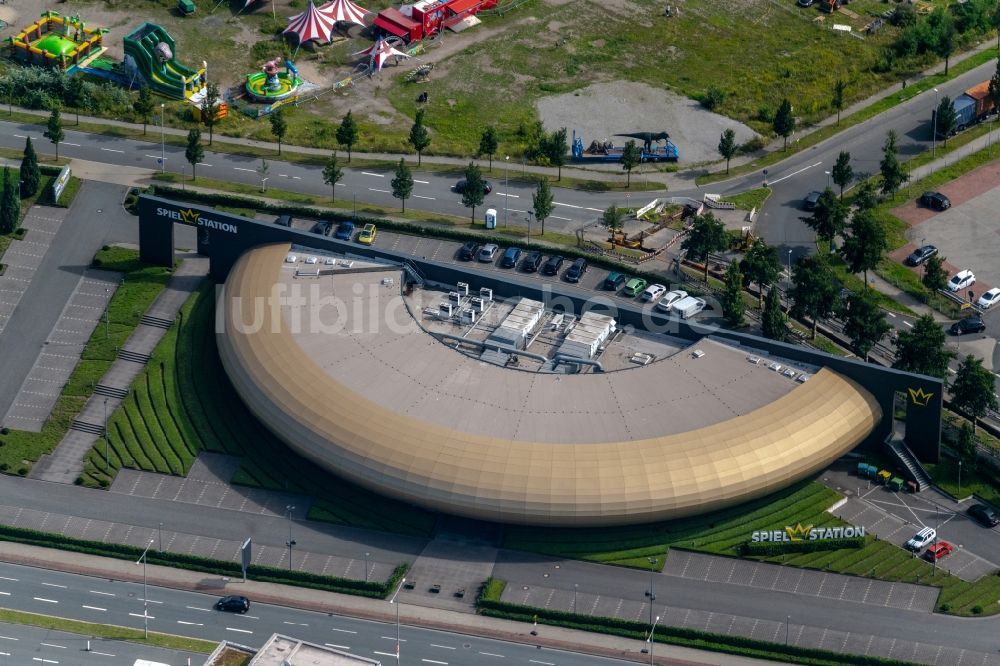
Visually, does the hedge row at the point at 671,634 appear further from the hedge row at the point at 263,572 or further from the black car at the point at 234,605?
the black car at the point at 234,605

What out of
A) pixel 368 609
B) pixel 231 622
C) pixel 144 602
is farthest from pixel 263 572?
pixel 144 602

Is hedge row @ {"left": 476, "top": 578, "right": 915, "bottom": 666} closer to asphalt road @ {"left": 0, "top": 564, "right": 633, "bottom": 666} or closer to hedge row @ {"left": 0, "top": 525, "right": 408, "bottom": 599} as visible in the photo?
asphalt road @ {"left": 0, "top": 564, "right": 633, "bottom": 666}

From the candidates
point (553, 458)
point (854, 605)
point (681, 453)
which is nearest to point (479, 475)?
point (553, 458)

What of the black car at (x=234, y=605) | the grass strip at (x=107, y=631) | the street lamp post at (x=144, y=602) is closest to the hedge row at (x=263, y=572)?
the street lamp post at (x=144, y=602)

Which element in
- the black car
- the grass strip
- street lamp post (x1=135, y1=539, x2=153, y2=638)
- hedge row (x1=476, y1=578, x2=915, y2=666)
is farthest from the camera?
the black car

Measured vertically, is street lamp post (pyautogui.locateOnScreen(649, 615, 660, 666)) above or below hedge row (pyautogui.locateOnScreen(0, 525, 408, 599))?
above

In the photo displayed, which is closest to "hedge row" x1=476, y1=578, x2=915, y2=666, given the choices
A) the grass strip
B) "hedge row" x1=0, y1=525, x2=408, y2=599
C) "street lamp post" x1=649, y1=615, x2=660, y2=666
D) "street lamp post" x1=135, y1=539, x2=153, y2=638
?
"street lamp post" x1=649, y1=615, x2=660, y2=666
